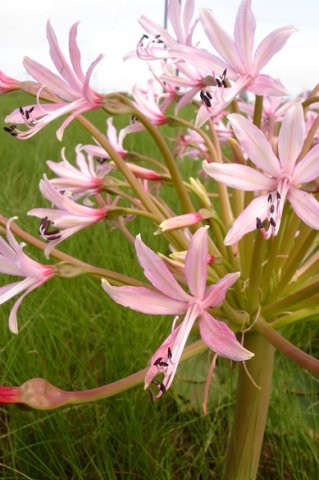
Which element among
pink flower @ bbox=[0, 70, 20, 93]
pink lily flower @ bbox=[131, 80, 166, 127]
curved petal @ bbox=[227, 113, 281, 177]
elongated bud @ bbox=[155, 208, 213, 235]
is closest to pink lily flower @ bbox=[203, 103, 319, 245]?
curved petal @ bbox=[227, 113, 281, 177]

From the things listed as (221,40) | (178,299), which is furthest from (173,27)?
(178,299)

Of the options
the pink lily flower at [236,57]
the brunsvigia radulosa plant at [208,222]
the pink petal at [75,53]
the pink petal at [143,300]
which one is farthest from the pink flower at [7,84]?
the pink petal at [143,300]

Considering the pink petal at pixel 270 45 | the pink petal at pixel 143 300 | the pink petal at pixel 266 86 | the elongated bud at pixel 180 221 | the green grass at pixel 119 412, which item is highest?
the pink petal at pixel 270 45

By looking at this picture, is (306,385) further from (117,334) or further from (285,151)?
(285,151)

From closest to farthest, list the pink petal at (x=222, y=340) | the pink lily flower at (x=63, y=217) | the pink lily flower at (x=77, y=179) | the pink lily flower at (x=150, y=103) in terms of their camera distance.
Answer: the pink petal at (x=222, y=340)
the pink lily flower at (x=63, y=217)
the pink lily flower at (x=77, y=179)
the pink lily flower at (x=150, y=103)

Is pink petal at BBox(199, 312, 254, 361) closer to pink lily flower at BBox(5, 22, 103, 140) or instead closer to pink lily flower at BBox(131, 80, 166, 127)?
pink lily flower at BBox(5, 22, 103, 140)

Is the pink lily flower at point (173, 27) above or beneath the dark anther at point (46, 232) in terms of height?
above

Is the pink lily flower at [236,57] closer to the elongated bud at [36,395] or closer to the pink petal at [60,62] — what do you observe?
the pink petal at [60,62]

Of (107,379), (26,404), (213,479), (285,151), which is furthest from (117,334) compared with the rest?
(285,151)
